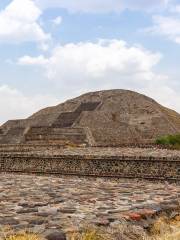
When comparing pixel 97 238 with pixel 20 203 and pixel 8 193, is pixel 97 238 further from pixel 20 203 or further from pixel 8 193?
pixel 8 193

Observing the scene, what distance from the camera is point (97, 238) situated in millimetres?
4812

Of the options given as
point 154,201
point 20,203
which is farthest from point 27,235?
point 154,201

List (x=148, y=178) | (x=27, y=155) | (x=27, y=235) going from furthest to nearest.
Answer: (x=27, y=155) < (x=148, y=178) < (x=27, y=235)

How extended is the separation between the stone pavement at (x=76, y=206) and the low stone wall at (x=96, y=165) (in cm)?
524

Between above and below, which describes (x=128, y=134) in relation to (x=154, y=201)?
above

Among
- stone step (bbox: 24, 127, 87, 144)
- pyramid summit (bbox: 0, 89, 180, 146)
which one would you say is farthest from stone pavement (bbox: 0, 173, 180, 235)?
stone step (bbox: 24, 127, 87, 144)

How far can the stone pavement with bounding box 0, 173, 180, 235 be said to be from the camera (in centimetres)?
566

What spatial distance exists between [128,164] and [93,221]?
10083mm

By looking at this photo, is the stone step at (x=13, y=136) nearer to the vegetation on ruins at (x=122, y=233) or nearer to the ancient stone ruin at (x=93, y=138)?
the ancient stone ruin at (x=93, y=138)

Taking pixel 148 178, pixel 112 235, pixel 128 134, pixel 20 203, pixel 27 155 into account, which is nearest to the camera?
pixel 112 235

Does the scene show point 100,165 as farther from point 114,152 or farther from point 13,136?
point 13,136

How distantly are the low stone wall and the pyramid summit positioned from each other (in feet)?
49.7

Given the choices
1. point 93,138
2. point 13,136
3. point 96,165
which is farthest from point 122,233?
point 13,136

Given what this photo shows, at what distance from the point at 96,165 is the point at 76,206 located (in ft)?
31.3
